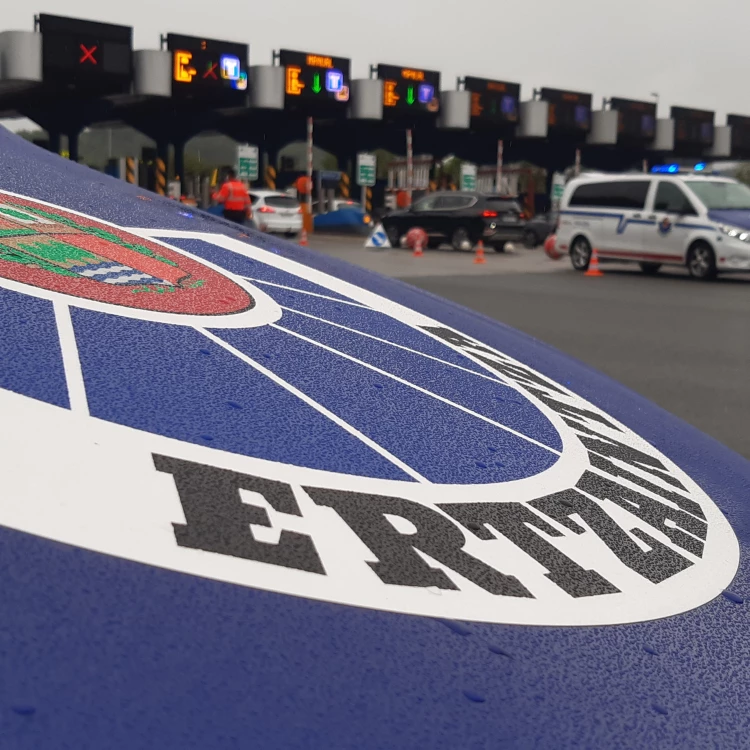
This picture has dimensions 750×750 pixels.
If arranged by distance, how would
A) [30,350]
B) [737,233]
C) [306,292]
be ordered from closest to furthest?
[30,350] → [306,292] → [737,233]

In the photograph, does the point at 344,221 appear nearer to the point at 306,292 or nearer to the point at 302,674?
the point at 306,292

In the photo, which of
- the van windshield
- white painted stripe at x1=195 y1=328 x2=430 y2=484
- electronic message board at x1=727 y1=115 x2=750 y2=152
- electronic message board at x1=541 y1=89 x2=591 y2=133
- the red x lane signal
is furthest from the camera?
electronic message board at x1=727 y1=115 x2=750 y2=152

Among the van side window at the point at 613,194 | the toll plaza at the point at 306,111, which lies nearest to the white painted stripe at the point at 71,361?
the van side window at the point at 613,194

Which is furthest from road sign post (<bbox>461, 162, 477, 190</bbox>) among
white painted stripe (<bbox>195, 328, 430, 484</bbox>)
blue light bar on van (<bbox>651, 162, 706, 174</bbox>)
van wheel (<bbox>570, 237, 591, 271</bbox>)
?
white painted stripe (<bbox>195, 328, 430, 484</bbox>)

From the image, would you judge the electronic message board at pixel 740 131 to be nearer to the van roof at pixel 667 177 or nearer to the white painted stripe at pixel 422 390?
the van roof at pixel 667 177

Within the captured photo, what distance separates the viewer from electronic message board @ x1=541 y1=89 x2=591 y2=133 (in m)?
43.9

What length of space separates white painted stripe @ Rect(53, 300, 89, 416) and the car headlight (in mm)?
15824

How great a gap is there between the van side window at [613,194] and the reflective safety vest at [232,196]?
620cm

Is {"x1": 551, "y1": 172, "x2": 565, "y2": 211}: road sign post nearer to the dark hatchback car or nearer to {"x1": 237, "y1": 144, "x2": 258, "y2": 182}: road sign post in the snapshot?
{"x1": 237, "y1": 144, "x2": 258, "y2": 182}: road sign post

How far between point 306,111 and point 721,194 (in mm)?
24295

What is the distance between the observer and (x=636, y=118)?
46.9m

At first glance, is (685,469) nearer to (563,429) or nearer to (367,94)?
(563,429)

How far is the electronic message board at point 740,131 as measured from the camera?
2013 inches

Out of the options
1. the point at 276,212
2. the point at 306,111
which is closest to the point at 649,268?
the point at 276,212
